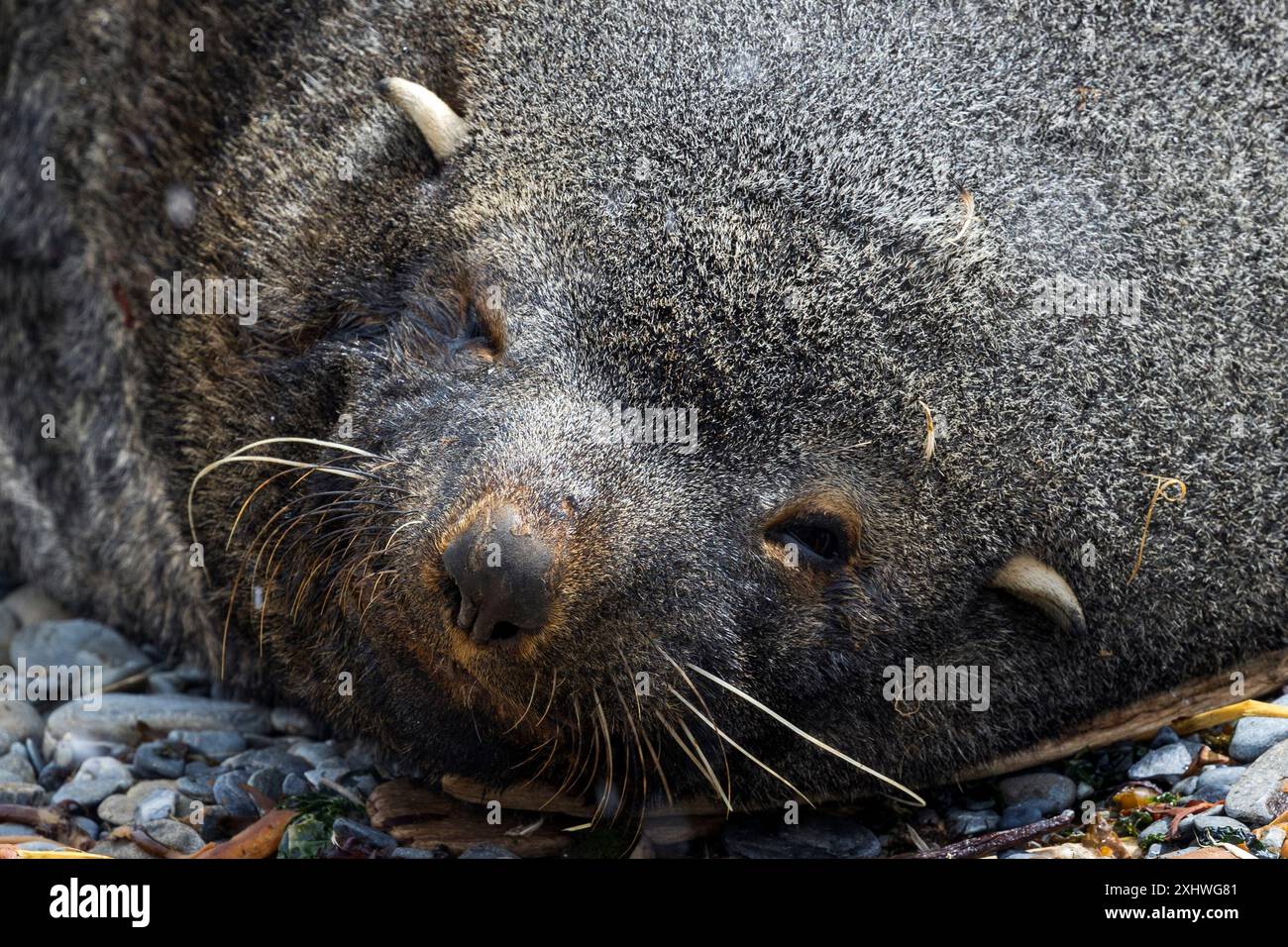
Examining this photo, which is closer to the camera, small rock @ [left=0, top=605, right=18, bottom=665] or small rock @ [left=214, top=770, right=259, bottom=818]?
small rock @ [left=214, top=770, right=259, bottom=818]

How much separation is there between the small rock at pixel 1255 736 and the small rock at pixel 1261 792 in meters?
0.12

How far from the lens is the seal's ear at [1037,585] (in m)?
4.23

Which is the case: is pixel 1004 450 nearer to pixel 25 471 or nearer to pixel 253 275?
pixel 253 275

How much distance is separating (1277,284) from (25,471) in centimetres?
466

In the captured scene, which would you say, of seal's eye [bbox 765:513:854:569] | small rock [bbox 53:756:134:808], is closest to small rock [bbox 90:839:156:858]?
small rock [bbox 53:756:134:808]

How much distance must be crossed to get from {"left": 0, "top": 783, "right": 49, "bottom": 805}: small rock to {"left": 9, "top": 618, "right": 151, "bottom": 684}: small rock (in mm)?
800

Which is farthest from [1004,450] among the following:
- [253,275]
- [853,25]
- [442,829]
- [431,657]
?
[253,275]

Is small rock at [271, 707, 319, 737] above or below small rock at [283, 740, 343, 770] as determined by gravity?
above

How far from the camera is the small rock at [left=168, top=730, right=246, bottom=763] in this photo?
5148 millimetres

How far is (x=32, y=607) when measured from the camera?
6.30m

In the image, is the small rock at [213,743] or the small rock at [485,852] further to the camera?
the small rock at [213,743]
